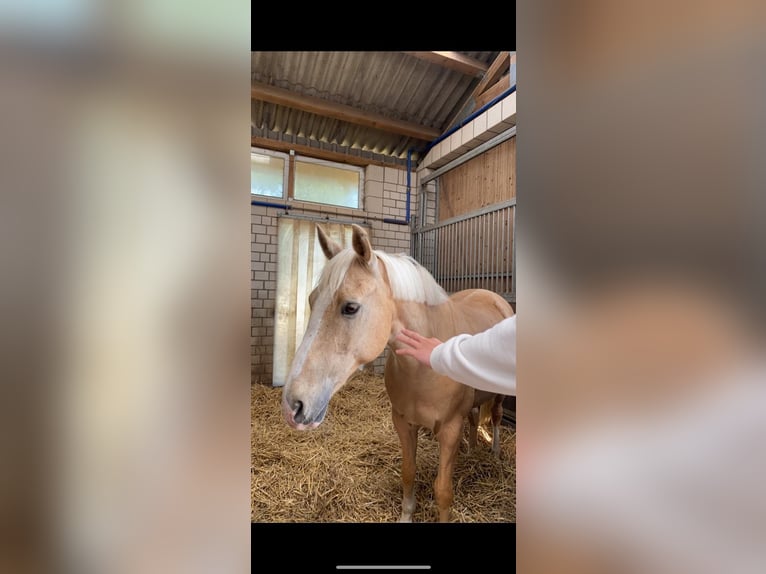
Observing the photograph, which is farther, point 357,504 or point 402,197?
point 402,197

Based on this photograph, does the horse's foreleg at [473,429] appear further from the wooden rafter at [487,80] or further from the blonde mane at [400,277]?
the wooden rafter at [487,80]

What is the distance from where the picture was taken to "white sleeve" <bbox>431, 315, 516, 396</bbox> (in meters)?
0.65

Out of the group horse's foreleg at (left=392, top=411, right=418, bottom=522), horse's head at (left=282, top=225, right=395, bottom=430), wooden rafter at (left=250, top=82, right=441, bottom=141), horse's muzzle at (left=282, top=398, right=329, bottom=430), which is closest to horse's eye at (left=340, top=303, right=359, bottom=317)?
horse's head at (left=282, top=225, right=395, bottom=430)

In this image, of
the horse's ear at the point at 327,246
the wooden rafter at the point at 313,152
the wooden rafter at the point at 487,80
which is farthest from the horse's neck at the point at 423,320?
the wooden rafter at the point at 487,80

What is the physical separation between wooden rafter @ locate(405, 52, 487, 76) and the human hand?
2.52 feet

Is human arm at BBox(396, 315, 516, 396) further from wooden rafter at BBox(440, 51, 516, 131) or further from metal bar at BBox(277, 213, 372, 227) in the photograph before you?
wooden rafter at BBox(440, 51, 516, 131)

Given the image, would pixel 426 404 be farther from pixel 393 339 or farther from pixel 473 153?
pixel 473 153
